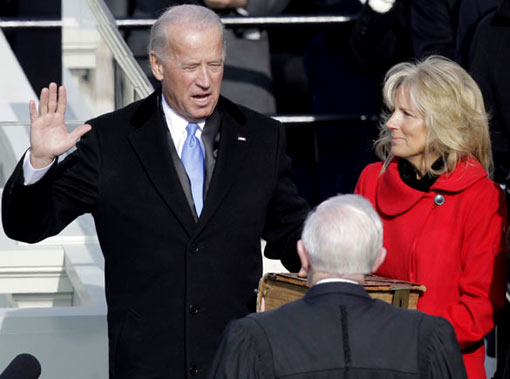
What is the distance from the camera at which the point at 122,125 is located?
4.09 meters

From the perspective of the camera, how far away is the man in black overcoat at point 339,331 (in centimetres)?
302

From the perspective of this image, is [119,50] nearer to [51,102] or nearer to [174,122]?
[174,122]

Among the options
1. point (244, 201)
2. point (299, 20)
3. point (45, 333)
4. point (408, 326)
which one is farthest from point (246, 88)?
point (408, 326)

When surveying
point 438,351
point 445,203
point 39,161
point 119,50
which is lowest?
point 438,351

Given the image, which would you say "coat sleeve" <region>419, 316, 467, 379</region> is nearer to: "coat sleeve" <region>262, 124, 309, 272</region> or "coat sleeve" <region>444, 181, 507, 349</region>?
"coat sleeve" <region>444, 181, 507, 349</region>

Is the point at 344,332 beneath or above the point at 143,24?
beneath

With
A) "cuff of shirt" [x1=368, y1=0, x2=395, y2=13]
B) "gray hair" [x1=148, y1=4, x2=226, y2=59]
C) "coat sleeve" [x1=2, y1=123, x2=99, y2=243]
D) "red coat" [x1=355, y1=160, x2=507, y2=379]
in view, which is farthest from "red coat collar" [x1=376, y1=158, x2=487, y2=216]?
"cuff of shirt" [x1=368, y1=0, x2=395, y2=13]

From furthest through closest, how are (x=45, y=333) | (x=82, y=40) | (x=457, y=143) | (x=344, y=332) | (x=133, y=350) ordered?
1. (x=82, y=40)
2. (x=45, y=333)
3. (x=457, y=143)
4. (x=133, y=350)
5. (x=344, y=332)

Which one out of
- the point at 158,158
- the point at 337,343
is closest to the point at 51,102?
the point at 158,158

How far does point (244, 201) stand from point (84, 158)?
20.8 inches

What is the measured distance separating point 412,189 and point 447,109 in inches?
11.5

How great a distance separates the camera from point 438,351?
10.1 feet

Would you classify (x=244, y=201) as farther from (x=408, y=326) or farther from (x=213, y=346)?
(x=408, y=326)

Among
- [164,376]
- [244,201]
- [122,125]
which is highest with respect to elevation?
[122,125]
